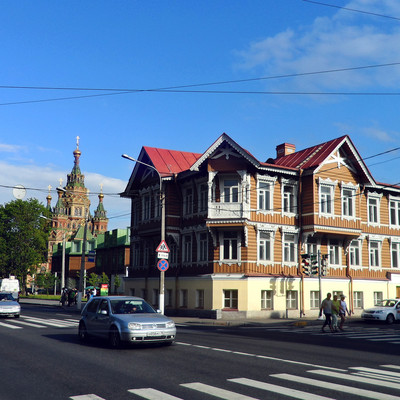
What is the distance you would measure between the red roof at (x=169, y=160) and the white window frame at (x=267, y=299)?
34.7 ft

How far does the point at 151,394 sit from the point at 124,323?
19.0 feet

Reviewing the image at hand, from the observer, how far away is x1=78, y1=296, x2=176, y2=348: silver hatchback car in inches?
527

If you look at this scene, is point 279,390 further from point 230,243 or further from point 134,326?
point 230,243

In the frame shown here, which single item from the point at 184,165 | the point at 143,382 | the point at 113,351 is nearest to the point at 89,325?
the point at 113,351

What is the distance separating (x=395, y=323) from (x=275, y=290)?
24.4ft

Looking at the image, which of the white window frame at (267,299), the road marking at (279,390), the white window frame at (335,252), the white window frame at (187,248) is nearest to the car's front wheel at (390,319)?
the white window frame at (335,252)

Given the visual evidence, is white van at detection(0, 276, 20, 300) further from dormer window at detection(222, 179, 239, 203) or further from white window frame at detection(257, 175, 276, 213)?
white window frame at detection(257, 175, 276, 213)

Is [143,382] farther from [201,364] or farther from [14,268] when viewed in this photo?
[14,268]

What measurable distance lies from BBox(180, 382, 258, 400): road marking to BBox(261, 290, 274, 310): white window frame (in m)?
23.2

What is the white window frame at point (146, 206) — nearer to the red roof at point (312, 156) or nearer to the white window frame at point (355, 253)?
the red roof at point (312, 156)

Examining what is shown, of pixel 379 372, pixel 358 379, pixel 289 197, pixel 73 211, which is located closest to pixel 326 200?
pixel 289 197

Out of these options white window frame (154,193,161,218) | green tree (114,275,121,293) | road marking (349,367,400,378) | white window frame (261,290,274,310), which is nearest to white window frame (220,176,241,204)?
white window frame (261,290,274,310)

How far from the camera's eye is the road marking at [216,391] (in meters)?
7.64

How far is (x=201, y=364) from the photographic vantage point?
11.0m
